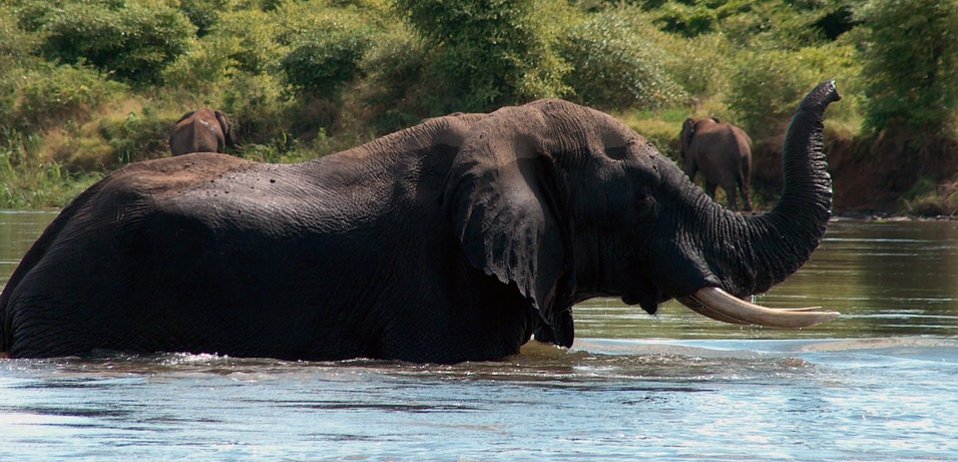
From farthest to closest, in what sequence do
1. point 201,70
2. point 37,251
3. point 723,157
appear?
point 201,70
point 723,157
point 37,251

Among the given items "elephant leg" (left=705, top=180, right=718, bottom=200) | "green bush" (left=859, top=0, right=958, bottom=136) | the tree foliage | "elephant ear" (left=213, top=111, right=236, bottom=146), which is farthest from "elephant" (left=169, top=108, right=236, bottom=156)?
"green bush" (left=859, top=0, right=958, bottom=136)

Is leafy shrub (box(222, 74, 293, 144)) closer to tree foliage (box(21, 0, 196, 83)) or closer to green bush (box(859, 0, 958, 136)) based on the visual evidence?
tree foliage (box(21, 0, 196, 83))

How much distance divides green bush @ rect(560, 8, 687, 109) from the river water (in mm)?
25420

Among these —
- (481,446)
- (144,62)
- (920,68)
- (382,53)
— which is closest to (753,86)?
(920,68)

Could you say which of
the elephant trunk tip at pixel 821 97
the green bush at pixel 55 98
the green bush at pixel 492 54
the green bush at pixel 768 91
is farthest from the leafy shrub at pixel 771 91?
the elephant trunk tip at pixel 821 97

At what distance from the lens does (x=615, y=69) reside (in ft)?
117

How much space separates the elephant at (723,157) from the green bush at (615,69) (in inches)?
196

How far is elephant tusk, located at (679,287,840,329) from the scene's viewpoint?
8164 mm

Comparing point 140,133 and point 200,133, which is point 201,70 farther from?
point 200,133

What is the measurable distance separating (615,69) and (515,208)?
28.1 m

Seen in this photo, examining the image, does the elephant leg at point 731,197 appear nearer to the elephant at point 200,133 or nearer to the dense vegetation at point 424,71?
the dense vegetation at point 424,71

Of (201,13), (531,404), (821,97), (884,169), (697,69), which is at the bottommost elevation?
(531,404)

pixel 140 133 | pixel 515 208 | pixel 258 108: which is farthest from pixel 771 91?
pixel 515 208

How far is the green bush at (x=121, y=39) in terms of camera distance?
138 feet
